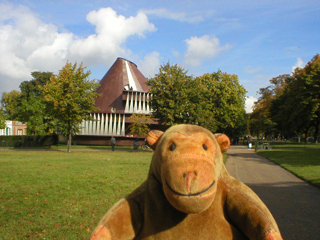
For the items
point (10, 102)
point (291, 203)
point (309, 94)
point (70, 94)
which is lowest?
point (291, 203)

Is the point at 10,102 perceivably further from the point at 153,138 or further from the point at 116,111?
the point at 153,138

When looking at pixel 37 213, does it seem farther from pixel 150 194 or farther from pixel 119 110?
pixel 119 110

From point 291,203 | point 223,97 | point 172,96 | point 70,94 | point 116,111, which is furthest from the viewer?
point 116,111

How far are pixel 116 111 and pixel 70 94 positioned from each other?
2376cm

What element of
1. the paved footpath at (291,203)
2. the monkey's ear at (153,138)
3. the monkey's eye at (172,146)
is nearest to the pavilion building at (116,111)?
the paved footpath at (291,203)

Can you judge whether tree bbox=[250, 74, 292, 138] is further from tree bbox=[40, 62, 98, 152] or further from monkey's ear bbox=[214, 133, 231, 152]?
monkey's ear bbox=[214, 133, 231, 152]

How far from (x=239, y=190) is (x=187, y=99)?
25863 millimetres

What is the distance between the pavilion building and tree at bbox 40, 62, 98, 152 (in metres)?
19.0

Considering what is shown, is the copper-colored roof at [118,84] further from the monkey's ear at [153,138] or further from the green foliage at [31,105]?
the monkey's ear at [153,138]

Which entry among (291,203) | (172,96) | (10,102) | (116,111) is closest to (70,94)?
(172,96)

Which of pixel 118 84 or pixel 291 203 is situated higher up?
pixel 118 84

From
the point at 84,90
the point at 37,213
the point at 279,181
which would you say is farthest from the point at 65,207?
the point at 84,90

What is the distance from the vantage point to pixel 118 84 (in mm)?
54094

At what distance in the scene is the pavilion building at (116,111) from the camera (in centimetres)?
4912
